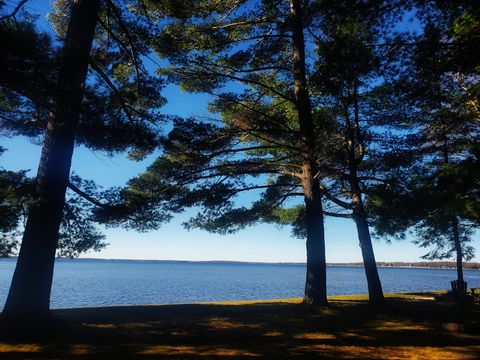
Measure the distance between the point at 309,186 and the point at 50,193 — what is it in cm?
851

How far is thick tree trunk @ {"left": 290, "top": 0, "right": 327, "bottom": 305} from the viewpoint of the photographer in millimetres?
12758

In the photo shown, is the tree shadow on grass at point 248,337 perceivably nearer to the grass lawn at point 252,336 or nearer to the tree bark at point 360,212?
the grass lawn at point 252,336

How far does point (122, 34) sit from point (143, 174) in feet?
16.8

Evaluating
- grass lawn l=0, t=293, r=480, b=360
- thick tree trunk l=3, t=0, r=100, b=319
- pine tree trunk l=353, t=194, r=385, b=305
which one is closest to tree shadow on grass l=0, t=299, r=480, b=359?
grass lawn l=0, t=293, r=480, b=360

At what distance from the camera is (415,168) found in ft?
49.3

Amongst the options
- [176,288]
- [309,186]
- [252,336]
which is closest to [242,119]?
[309,186]

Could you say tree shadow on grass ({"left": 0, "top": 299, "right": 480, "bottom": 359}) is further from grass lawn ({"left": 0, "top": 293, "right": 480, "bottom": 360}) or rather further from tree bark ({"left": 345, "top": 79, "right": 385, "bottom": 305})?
tree bark ({"left": 345, "top": 79, "right": 385, "bottom": 305})

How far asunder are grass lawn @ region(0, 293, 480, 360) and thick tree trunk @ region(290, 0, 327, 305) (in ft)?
3.30

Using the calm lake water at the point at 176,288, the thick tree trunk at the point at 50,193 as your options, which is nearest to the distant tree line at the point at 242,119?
the thick tree trunk at the point at 50,193

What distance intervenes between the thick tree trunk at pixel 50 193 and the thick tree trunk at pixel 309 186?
22.6 feet

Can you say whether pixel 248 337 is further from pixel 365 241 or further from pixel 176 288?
pixel 176 288

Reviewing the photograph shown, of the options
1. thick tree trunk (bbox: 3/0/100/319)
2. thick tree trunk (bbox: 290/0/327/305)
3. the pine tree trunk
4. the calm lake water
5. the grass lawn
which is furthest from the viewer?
the calm lake water

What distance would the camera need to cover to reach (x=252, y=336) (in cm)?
833

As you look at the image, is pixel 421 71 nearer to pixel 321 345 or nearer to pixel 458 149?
pixel 321 345
